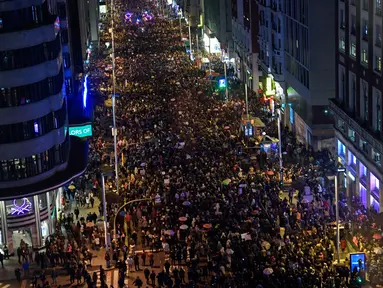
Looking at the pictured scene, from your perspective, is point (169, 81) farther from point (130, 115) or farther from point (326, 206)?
point (326, 206)

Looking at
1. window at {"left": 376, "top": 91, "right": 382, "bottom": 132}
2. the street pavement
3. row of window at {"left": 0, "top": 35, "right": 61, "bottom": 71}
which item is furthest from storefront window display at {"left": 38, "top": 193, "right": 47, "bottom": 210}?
window at {"left": 376, "top": 91, "right": 382, "bottom": 132}

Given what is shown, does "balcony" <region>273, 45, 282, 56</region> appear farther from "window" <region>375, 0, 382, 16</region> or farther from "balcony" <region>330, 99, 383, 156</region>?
"window" <region>375, 0, 382, 16</region>

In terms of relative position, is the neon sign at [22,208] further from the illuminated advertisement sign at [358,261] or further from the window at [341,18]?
the window at [341,18]

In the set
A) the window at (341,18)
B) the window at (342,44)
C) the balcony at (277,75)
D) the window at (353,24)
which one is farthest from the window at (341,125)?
the balcony at (277,75)

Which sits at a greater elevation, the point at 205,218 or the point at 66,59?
the point at 66,59

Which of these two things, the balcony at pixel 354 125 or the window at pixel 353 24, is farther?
the window at pixel 353 24

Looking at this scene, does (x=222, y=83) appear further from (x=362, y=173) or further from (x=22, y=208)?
(x=22, y=208)

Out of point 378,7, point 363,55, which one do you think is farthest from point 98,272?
point 378,7
